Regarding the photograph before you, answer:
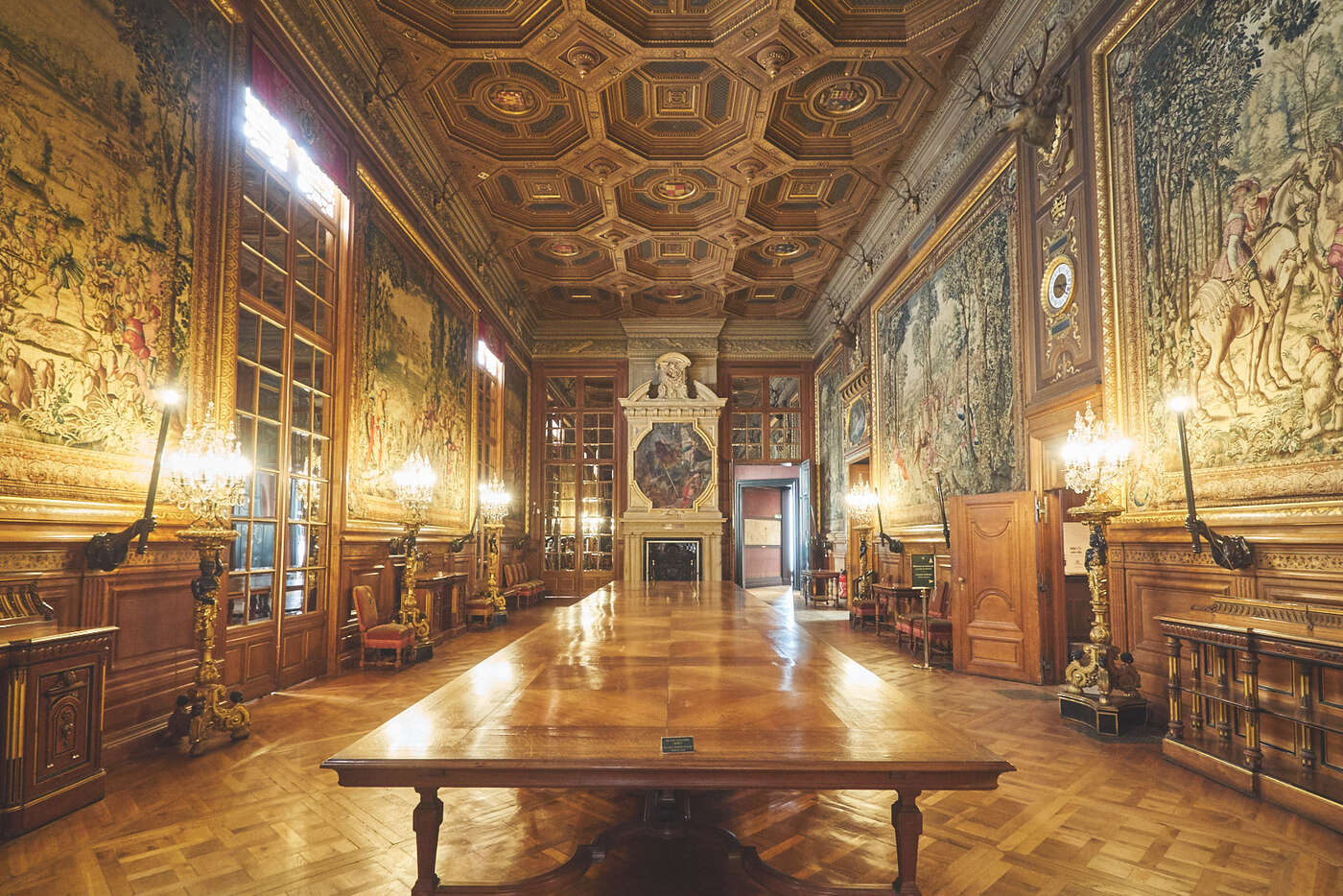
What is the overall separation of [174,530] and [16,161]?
7.64ft

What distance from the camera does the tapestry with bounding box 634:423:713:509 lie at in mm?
16250

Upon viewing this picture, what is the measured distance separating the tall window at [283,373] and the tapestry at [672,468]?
9.56m

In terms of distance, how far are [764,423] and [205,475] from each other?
13.5 metres

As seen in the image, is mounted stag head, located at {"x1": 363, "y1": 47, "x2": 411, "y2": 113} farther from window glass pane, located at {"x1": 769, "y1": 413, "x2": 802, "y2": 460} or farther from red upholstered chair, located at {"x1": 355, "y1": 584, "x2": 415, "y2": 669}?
window glass pane, located at {"x1": 769, "y1": 413, "x2": 802, "y2": 460}

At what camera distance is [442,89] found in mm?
8352

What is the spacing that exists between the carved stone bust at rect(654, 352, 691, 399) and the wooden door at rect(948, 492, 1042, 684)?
9.20 meters

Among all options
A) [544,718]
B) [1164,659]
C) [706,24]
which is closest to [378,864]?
[544,718]

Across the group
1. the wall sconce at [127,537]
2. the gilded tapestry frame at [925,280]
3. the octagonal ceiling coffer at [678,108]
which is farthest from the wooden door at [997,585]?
the wall sconce at [127,537]

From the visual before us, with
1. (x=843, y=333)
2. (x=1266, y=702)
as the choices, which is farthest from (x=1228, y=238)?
(x=843, y=333)

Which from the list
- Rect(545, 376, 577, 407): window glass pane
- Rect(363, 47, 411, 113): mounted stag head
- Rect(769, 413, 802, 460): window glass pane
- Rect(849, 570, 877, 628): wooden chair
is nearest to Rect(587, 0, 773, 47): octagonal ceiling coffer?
Rect(363, 47, 411, 113): mounted stag head

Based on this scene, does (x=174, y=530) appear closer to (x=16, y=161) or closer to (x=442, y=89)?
(x=16, y=161)

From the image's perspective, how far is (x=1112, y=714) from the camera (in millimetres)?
4828

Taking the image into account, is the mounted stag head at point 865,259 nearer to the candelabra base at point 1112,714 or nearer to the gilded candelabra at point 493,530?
the gilded candelabra at point 493,530

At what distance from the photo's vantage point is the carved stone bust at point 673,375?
16469mm
